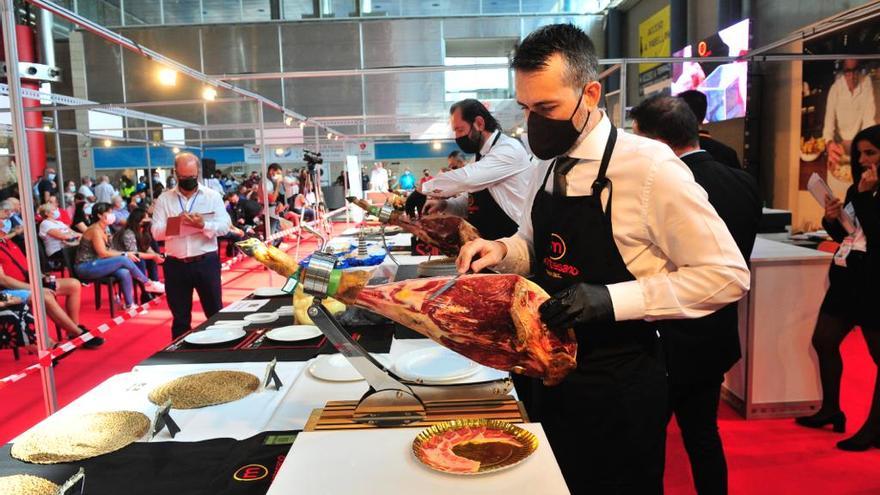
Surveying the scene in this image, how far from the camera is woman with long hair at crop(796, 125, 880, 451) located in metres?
2.88

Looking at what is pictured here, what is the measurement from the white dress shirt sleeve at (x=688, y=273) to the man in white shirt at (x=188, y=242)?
3.60 meters

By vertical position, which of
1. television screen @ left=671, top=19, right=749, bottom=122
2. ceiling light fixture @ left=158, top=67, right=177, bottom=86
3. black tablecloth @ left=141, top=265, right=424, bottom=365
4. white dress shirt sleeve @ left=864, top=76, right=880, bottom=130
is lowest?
black tablecloth @ left=141, top=265, right=424, bottom=365

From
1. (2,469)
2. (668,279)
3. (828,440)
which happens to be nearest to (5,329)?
(2,469)

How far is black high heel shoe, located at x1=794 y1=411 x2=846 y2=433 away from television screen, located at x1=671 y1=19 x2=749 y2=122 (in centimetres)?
621

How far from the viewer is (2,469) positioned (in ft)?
4.14

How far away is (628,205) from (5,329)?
5178 mm

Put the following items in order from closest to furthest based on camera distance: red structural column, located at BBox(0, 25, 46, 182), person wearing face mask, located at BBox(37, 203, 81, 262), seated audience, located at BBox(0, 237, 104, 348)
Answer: seated audience, located at BBox(0, 237, 104, 348)
person wearing face mask, located at BBox(37, 203, 81, 262)
red structural column, located at BBox(0, 25, 46, 182)

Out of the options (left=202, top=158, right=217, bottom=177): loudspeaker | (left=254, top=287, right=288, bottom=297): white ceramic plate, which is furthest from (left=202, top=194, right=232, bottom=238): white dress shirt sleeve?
(left=202, top=158, right=217, bottom=177): loudspeaker

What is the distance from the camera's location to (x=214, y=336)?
7.41 feet

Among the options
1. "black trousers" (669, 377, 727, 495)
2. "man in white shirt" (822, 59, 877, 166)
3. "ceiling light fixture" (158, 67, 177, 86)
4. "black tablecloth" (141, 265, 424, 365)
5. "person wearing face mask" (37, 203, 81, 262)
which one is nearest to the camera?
"black tablecloth" (141, 265, 424, 365)

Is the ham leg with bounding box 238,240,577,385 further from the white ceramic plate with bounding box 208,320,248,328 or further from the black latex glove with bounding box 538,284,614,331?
the white ceramic plate with bounding box 208,320,248,328

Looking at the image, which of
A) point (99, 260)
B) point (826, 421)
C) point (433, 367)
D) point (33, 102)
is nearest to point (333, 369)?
point (433, 367)

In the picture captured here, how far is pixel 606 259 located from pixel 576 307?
26cm

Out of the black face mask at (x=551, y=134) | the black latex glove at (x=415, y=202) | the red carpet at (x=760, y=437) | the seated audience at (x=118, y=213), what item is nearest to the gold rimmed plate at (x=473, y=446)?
the black face mask at (x=551, y=134)
